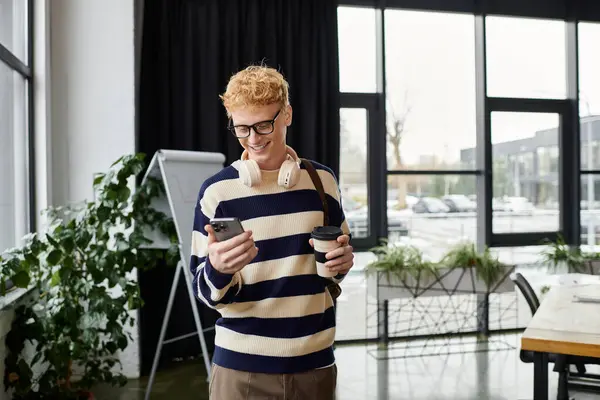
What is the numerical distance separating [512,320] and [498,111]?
1844 millimetres

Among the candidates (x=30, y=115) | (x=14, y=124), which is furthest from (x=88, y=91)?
(x=14, y=124)

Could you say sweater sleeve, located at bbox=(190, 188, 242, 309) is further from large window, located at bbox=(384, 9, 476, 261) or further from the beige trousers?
large window, located at bbox=(384, 9, 476, 261)

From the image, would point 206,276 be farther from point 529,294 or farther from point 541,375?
point 529,294

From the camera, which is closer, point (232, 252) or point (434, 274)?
point (232, 252)

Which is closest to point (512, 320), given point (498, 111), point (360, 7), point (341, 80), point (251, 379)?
point (498, 111)

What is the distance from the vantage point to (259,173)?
1.24 metres

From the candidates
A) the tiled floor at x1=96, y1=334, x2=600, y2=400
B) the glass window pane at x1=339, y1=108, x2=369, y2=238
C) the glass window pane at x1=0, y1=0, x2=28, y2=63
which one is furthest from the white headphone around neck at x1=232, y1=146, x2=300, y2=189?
the glass window pane at x1=339, y1=108, x2=369, y2=238

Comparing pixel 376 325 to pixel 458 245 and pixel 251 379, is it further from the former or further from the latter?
pixel 251 379

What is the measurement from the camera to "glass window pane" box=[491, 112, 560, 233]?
4.84 metres

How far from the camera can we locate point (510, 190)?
16.0ft

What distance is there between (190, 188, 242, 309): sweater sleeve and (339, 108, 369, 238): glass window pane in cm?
329

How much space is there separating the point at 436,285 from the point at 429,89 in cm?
172

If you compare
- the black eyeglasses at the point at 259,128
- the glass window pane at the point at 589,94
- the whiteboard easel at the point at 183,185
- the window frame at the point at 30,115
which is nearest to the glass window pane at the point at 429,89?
the glass window pane at the point at 589,94

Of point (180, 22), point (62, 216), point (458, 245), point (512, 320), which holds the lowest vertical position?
point (512, 320)
